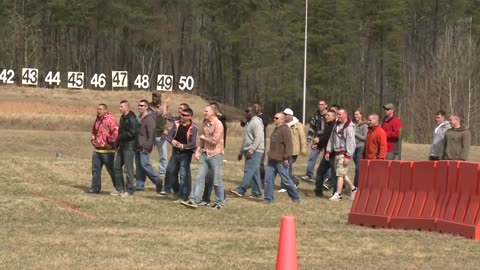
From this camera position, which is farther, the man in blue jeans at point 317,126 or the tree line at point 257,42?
the tree line at point 257,42

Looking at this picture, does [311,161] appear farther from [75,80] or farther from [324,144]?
[75,80]

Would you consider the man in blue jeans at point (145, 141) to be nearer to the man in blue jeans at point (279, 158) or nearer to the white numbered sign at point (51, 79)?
the man in blue jeans at point (279, 158)

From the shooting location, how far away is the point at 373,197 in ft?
49.2

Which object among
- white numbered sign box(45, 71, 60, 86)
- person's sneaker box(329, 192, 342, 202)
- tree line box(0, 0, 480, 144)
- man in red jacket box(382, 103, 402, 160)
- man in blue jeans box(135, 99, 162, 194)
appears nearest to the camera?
man in blue jeans box(135, 99, 162, 194)

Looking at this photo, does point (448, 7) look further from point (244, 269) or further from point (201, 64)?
point (244, 269)

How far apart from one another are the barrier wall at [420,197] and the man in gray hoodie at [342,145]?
3.52 metres

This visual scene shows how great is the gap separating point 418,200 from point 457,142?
371cm

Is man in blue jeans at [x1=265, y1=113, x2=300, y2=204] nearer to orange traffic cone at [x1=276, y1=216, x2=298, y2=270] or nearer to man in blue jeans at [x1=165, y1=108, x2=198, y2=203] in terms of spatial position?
man in blue jeans at [x1=165, y1=108, x2=198, y2=203]

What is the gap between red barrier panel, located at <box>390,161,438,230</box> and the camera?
45.4ft

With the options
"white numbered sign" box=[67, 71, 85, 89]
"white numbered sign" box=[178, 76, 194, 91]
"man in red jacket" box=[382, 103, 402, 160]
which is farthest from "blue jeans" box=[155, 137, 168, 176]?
"white numbered sign" box=[178, 76, 194, 91]

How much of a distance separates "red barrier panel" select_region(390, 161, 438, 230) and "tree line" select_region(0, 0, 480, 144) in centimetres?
6033

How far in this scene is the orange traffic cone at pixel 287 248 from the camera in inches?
327

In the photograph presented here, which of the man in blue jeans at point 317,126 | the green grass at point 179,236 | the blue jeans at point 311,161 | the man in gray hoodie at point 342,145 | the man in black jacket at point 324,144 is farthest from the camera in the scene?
the blue jeans at point 311,161

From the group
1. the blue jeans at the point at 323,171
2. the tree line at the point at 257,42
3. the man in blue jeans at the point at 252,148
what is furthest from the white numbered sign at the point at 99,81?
the man in blue jeans at the point at 252,148
